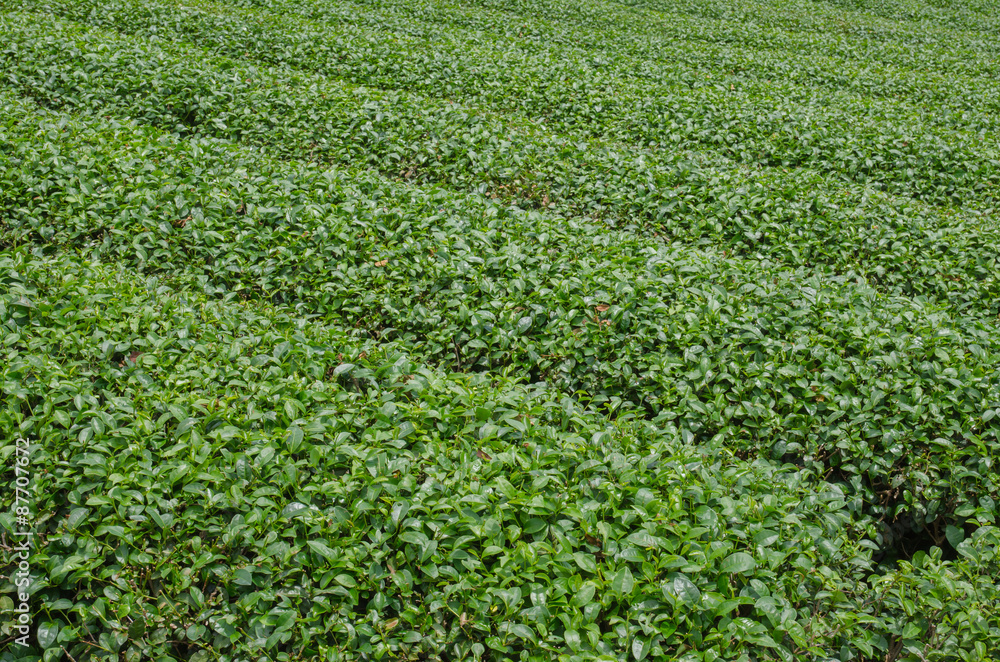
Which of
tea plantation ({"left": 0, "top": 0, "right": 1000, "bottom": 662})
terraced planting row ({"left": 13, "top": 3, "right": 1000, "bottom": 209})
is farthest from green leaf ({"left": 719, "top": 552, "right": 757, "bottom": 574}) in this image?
terraced planting row ({"left": 13, "top": 3, "right": 1000, "bottom": 209})

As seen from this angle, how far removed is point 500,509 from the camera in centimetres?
289

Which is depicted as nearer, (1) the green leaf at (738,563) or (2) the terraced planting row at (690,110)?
(1) the green leaf at (738,563)

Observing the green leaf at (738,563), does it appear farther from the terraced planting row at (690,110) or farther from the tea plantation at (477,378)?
the terraced planting row at (690,110)

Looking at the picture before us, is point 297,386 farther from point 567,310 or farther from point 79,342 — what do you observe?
point 567,310

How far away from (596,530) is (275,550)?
1387 millimetres

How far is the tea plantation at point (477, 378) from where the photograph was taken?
2.64 meters

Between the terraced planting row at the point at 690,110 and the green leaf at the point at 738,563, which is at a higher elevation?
the terraced planting row at the point at 690,110

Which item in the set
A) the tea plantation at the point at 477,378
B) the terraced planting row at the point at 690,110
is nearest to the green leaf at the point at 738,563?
the tea plantation at the point at 477,378

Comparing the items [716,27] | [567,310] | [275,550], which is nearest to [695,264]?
[567,310]

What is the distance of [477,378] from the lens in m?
4.00

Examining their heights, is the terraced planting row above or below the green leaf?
above

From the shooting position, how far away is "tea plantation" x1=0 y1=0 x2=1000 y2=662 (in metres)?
2.64

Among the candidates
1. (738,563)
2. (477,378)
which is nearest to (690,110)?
(477,378)

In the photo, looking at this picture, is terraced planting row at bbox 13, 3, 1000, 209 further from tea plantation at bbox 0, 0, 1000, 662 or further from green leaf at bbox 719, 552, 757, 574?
green leaf at bbox 719, 552, 757, 574
